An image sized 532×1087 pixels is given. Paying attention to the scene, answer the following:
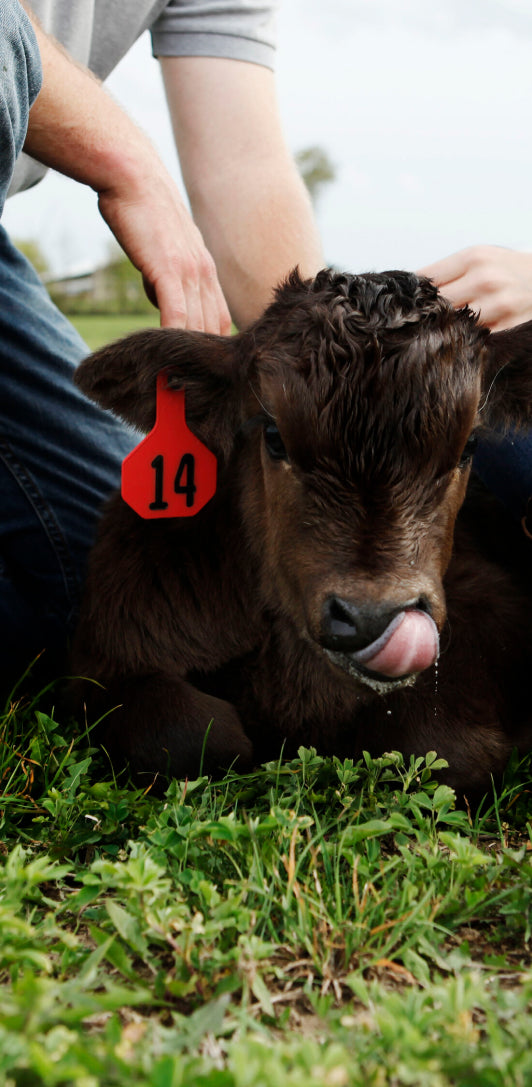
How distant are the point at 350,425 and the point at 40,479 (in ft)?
7.64

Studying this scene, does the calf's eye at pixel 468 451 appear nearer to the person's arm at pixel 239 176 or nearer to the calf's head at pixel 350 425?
the calf's head at pixel 350 425

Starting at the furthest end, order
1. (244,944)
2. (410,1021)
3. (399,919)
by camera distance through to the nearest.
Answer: (399,919) < (244,944) < (410,1021)

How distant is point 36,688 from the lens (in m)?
4.27

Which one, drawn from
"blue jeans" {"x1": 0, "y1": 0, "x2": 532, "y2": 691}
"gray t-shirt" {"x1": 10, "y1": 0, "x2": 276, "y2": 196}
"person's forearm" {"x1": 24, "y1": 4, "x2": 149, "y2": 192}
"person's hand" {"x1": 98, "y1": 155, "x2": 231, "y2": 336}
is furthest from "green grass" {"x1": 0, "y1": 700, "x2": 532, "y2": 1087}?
"gray t-shirt" {"x1": 10, "y1": 0, "x2": 276, "y2": 196}

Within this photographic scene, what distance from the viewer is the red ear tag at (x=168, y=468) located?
3.44 metres

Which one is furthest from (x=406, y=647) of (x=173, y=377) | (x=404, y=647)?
(x=173, y=377)

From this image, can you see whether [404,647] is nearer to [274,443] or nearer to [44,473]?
[274,443]

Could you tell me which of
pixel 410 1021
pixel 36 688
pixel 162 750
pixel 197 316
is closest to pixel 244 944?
pixel 410 1021

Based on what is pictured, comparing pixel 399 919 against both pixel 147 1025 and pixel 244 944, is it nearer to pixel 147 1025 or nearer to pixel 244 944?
pixel 244 944

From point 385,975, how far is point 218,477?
2031 mm

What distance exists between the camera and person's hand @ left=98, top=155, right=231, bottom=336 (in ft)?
12.9

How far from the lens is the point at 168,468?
11.4 ft

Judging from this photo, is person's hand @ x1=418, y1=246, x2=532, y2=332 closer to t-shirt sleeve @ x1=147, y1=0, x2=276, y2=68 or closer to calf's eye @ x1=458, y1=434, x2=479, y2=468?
calf's eye @ x1=458, y1=434, x2=479, y2=468

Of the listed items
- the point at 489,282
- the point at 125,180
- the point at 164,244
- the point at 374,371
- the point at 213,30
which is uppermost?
the point at 213,30
